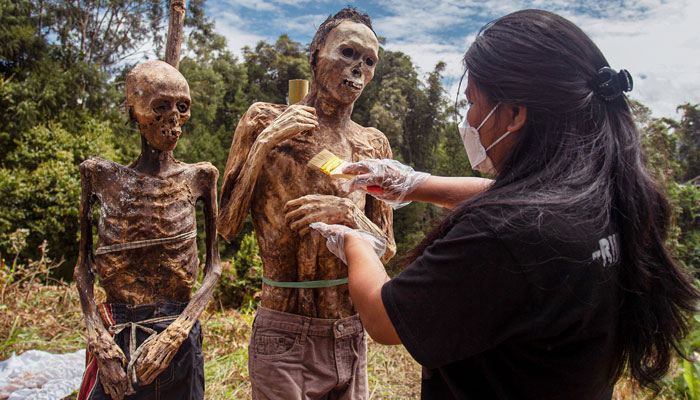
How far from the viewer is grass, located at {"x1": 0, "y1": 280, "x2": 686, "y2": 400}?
4.04 metres

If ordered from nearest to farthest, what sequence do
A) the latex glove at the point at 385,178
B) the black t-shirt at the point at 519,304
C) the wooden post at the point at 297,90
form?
the black t-shirt at the point at 519,304 < the latex glove at the point at 385,178 < the wooden post at the point at 297,90

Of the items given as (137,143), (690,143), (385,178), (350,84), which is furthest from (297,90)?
(690,143)

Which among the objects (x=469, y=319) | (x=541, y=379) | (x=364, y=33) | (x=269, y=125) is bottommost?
(x=541, y=379)

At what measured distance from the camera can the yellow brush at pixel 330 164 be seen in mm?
1981

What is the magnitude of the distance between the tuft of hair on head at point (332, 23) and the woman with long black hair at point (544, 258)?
0.97m

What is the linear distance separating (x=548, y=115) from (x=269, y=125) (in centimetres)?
115

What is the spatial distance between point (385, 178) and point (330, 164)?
9.8 inches

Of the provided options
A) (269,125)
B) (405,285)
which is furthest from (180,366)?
(405,285)

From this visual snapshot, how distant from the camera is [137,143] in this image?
476 inches

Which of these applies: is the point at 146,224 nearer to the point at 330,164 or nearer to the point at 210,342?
the point at 330,164

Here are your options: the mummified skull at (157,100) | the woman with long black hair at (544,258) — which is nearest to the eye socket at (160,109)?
the mummified skull at (157,100)

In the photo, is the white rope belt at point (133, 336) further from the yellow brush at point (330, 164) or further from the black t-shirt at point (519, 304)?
the black t-shirt at point (519, 304)

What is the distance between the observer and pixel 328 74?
7.05 ft

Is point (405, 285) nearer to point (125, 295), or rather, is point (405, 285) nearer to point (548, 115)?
point (548, 115)
